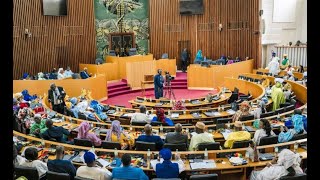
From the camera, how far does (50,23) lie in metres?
18.9

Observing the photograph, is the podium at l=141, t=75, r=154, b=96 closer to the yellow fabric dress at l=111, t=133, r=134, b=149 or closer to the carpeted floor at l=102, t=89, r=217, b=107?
the carpeted floor at l=102, t=89, r=217, b=107

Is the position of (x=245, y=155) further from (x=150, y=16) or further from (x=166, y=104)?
(x=150, y=16)

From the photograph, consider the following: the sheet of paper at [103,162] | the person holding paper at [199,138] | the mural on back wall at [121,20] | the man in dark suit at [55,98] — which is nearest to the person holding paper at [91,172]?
the sheet of paper at [103,162]

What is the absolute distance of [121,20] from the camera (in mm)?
21688

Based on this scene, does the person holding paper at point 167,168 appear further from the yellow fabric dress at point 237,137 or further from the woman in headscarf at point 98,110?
the woman in headscarf at point 98,110

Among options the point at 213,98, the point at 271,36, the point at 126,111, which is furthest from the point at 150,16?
the point at 126,111

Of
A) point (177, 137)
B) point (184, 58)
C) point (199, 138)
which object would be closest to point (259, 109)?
point (199, 138)

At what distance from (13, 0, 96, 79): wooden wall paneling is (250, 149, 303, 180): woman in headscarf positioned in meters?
13.9

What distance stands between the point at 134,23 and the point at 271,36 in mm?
8659

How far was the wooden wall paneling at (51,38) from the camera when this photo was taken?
17438 millimetres

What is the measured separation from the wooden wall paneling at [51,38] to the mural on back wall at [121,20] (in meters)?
0.60

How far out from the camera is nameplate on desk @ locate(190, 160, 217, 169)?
19.2ft

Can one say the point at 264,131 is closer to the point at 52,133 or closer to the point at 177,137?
the point at 177,137

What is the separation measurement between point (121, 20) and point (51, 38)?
4726 mm
